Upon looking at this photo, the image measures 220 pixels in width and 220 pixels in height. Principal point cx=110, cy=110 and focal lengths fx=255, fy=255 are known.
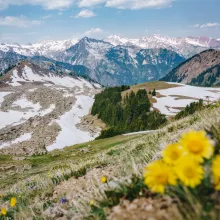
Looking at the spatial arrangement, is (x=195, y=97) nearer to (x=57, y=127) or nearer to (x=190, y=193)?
(x=57, y=127)

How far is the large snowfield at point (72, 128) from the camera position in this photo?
8546 cm

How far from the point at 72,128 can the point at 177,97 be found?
6094 centimetres

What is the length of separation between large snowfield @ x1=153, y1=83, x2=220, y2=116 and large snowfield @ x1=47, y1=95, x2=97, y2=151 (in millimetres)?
38396

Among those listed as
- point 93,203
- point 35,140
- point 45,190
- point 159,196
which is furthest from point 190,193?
point 35,140

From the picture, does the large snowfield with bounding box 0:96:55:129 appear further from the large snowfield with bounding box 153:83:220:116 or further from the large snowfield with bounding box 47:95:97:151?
the large snowfield with bounding box 153:83:220:116

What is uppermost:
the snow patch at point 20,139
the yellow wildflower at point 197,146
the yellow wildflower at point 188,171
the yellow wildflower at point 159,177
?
the yellow wildflower at point 197,146

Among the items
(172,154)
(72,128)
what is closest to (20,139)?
(72,128)

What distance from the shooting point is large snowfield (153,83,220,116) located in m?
118

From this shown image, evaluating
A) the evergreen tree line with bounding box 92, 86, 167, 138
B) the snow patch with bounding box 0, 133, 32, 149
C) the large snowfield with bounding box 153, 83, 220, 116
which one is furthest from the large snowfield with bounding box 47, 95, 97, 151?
the large snowfield with bounding box 153, 83, 220, 116

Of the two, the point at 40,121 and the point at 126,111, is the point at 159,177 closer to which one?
the point at 40,121

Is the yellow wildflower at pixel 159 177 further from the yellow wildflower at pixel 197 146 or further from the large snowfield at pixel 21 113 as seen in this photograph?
the large snowfield at pixel 21 113

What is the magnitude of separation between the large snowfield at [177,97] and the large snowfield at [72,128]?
3840cm

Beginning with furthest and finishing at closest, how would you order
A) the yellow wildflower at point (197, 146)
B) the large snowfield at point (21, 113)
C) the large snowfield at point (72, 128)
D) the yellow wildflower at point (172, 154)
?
the large snowfield at point (21, 113), the large snowfield at point (72, 128), the yellow wildflower at point (172, 154), the yellow wildflower at point (197, 146)

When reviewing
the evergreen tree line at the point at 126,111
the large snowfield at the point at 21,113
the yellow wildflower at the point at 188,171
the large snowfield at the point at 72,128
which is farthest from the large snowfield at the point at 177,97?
the yellow wildflower at the point at 188,171
